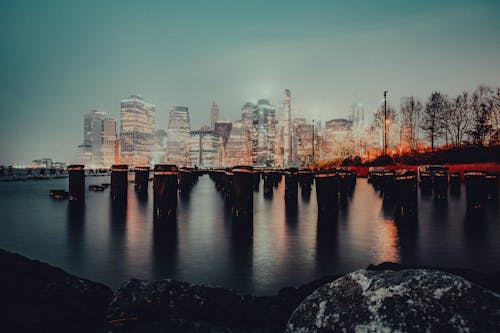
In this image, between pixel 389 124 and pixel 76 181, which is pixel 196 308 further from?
pixel 389 124

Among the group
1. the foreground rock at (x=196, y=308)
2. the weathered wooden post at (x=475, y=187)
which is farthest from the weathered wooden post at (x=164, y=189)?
the weathered wooden post at (x=475, y=187)

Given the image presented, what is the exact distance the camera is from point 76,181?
17.7m

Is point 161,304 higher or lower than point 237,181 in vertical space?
lower

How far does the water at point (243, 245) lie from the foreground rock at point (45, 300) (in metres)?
2.03

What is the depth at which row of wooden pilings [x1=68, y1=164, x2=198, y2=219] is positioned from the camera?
36.0 ft

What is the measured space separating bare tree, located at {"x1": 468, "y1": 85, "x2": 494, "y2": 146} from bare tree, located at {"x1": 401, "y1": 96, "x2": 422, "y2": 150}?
1181cm

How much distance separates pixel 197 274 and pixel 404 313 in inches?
172

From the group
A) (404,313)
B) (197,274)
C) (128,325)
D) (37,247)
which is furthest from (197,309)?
(37,247)

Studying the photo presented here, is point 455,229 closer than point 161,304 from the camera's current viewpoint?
No

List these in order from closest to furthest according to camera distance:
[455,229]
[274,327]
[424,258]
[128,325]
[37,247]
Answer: [128,325] → [274,327] → [424,258] → [37,247] → [455,229]

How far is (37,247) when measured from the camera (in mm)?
8336

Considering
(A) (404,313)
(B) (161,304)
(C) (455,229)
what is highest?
(A) (404,313)

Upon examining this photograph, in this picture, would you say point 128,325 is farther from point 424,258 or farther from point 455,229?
point 455,229

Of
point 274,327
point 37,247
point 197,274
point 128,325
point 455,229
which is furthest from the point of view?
point 455,229
